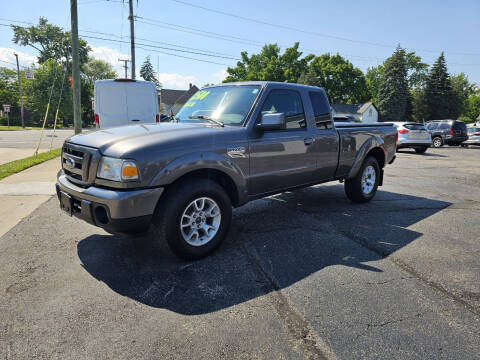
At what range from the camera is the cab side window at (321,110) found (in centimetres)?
490

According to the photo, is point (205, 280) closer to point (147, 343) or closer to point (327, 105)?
point (147, 343)

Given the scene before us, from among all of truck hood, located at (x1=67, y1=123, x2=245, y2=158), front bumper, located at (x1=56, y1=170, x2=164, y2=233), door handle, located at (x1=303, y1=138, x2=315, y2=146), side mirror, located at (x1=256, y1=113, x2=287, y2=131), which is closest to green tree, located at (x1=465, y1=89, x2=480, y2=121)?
door handle, located at (x1=303, y1=138, x2=315, y2=146)

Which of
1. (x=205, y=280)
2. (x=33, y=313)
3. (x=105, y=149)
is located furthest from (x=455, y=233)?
(x=33, y=313)

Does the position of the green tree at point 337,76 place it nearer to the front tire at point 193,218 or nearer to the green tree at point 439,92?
the green tree at point 439,92

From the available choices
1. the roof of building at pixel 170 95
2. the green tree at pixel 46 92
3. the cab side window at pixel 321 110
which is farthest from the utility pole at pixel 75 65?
the roof of building at pixel 170 95

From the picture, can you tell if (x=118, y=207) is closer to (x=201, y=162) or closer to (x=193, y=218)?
(x=193, y=218)

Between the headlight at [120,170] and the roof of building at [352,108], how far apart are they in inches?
2664

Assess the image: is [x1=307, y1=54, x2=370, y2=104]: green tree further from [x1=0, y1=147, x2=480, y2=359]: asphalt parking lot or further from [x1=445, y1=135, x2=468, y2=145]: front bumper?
[x1=0, y1=147, x2=480, y2=359]: asphalt parking lot

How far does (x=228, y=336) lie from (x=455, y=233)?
3804 millimetres

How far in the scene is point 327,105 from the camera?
16.8 feet

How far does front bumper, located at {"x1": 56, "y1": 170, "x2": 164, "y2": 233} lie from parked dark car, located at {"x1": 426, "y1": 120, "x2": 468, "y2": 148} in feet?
74.8

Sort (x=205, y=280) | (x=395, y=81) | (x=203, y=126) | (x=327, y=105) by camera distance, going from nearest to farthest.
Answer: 1. (x=205, y=280)
2. (x=203, y=126)
3. (x=327, y=105)
4. (x=395, y=81)

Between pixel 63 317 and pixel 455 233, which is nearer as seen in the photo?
pixel 63 317

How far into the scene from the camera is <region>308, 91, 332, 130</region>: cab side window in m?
4.90
